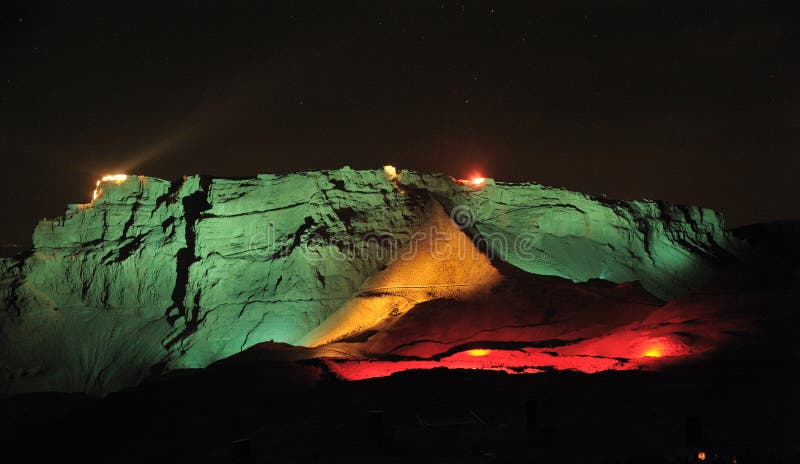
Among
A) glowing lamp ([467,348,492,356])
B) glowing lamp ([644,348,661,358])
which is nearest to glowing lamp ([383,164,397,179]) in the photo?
glowing lamp ([467,348,492,356])

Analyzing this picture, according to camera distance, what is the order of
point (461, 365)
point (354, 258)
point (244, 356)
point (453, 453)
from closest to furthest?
point (453, 453) → point (461, 365) → point (244, 356) → point (354, 258)

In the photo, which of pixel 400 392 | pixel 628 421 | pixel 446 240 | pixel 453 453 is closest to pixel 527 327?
pixel 446 240

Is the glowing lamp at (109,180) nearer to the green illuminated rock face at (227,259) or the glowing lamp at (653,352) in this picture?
the green illuminated rock face at (227,259)

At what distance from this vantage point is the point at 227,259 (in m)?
31.3

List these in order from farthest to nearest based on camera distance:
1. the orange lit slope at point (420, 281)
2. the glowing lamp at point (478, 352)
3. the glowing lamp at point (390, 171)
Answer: the glowing lamp at point (390, 171), the orange lit slope at point (420, 281), the glowing lamp at point (478, 352)

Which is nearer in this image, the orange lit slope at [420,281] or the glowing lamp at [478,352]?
the glowing lamp at [478,352]

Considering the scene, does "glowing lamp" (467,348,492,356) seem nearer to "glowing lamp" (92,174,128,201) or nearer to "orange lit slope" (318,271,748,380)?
"orange lit slope" (318,271,748,380)

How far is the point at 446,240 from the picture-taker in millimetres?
29562

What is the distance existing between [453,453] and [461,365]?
27.4 ft

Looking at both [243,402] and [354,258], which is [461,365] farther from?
[354,258]

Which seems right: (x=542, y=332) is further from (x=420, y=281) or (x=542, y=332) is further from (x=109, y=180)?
(x=109, y=180)

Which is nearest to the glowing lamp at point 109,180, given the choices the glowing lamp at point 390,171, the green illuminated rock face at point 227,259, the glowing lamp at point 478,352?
the green illuminated rock face at point 227,259

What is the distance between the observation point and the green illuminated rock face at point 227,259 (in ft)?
96.3

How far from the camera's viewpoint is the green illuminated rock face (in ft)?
96.3
